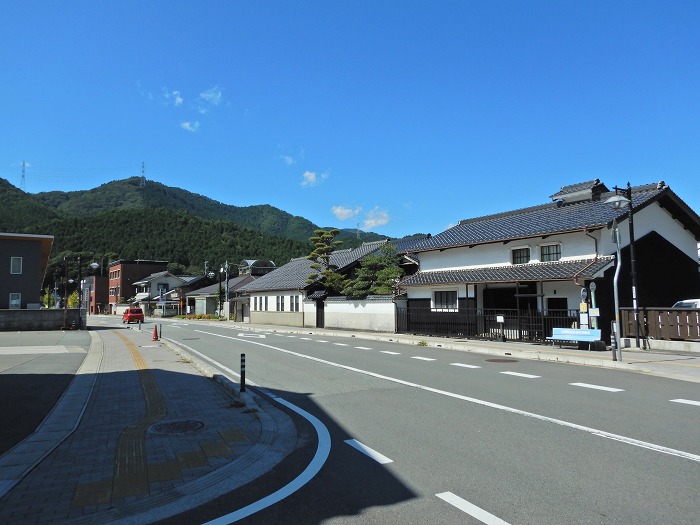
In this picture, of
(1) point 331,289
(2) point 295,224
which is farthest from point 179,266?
(1) point 331,289

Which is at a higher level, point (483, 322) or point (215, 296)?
point (215, 296)

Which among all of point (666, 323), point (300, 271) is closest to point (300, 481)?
point (666, 323)

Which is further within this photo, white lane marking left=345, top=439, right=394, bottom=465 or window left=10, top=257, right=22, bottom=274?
window left=10, top=257, right=22, bottom=274

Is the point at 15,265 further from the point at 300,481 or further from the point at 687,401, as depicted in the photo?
the point at 687,401

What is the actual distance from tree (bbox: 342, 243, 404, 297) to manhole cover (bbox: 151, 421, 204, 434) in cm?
2574

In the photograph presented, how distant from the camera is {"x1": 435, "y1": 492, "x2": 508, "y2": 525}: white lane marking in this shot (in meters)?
3.92

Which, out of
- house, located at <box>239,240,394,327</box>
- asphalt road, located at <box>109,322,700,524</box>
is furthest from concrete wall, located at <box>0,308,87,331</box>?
asphalt road, located at <box>109,322,700,524</box>

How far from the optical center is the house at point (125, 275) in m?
102

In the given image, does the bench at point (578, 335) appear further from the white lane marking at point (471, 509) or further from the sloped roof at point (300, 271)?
the sloped roof at point (300, 271)

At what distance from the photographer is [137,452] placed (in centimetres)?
582

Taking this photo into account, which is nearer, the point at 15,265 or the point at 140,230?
the point at 15,265

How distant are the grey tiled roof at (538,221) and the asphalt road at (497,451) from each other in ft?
38.4

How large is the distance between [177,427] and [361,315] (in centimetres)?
2606

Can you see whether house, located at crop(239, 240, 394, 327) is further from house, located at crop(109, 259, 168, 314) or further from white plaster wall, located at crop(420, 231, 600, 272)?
house, located at crop(109, 259, 168, 314)
